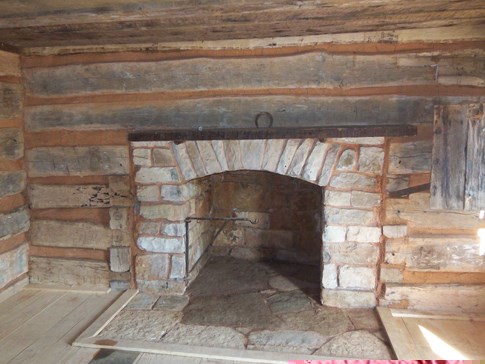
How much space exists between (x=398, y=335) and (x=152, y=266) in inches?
77.5

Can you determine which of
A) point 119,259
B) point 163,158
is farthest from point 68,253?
point 163,158

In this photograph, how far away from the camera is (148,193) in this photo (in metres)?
3.18

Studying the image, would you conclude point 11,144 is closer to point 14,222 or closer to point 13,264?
point 14,222

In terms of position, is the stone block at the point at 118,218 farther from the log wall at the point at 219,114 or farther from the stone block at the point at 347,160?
the stone block at the point at 347,160

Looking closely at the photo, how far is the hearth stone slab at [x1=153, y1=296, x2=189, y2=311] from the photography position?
3.04 metres

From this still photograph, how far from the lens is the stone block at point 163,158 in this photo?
3102 millimetres

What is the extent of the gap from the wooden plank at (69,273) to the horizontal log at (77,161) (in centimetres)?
79

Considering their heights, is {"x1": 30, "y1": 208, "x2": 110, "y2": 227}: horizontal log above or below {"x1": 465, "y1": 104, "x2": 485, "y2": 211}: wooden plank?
below

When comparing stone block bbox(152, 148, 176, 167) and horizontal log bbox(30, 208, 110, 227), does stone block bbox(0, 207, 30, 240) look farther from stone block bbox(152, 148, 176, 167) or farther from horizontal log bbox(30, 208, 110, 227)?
stone block bbox(152, 148, 176, 167)

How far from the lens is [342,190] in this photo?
9.64ft

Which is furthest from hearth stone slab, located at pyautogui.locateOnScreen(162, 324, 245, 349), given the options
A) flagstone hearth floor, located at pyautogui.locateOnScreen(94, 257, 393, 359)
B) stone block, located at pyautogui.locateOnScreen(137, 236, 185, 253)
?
stone block, located at pyautogui.locateOnScreen(137, 236, 185, 253)

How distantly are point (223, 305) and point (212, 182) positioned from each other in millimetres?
1451

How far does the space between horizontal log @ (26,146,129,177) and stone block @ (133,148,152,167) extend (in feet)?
0.33

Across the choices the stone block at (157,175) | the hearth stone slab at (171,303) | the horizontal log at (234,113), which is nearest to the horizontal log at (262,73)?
the horizontal log at (234,113)
